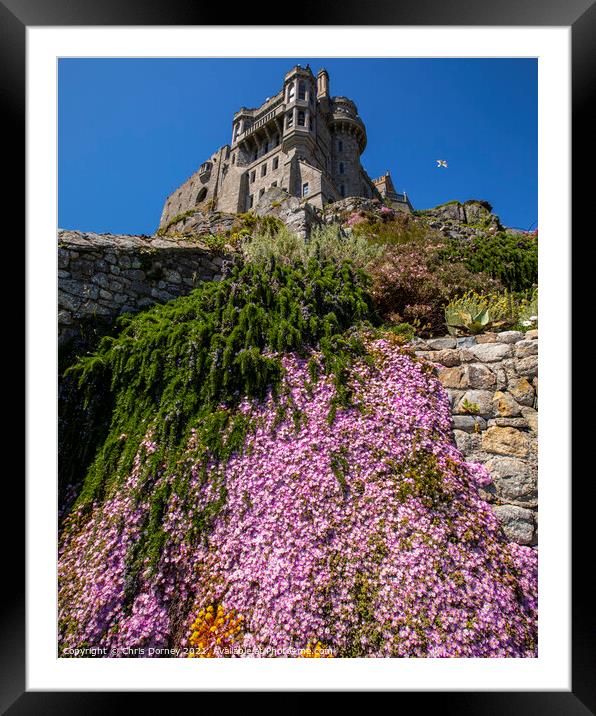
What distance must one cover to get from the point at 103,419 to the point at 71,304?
1793mm

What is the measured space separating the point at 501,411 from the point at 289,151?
1232 inches

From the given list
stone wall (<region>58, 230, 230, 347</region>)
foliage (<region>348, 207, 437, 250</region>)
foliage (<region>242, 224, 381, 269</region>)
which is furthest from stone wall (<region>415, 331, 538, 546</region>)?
foliage (<region>348, 207, 437, 250</region>)

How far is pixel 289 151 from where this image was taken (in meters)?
28.5

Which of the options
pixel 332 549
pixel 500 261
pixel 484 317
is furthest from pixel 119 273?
pixel 500 261

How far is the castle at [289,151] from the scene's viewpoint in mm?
28500

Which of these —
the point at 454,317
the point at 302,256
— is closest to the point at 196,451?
the point at 454,317

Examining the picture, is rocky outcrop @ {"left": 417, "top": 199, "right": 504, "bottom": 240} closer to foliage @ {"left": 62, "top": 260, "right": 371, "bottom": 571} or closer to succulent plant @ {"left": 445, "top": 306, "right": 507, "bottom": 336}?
succulent plant @ {"left": 445, "top": 306, "right": 507, "bottom": 336}

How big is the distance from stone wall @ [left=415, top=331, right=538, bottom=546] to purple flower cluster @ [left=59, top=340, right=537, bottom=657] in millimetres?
131

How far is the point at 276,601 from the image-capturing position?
7.75 feet

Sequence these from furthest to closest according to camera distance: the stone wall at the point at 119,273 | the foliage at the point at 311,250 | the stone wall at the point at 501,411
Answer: the foliage at the point at 311,250 → the stone wall at the point at 119,273 → the stone wall at the point at 501,411
